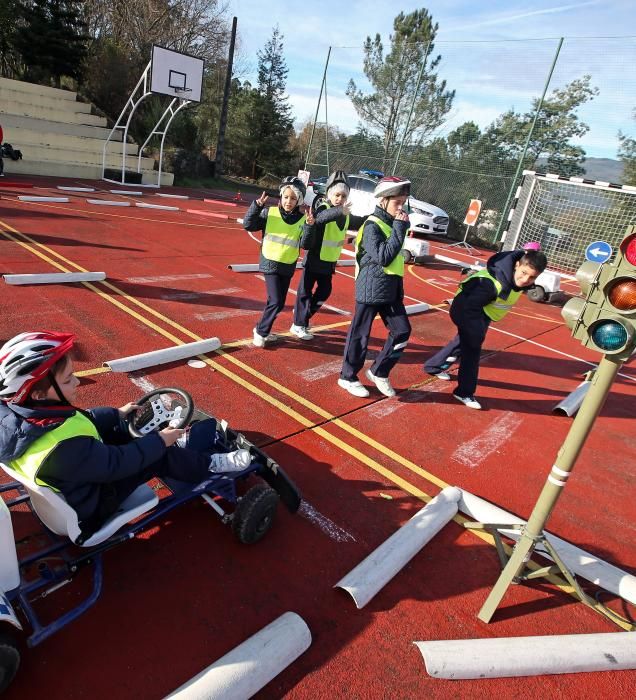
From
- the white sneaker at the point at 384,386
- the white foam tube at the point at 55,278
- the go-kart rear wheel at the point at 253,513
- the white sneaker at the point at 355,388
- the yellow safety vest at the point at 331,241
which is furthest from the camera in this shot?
the white foam tube at the point at 55,278

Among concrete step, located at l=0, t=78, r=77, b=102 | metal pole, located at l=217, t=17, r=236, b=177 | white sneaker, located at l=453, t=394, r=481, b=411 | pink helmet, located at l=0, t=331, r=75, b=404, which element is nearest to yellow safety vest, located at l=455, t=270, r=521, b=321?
white sneaker, located at l=453, t=394, r=481, b=411

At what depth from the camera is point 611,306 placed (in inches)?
92.4

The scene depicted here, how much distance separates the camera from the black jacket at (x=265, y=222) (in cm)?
583

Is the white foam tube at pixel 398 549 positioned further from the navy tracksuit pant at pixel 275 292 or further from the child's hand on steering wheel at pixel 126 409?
the navy tracksuit pant at pixel 275 292

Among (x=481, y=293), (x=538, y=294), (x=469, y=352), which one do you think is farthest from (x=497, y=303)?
(x=538, y=294)

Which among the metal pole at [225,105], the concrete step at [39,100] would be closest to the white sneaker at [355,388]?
the concrete step at [39,100]

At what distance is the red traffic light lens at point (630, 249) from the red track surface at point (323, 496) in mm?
2268

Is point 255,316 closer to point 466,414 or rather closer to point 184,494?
point 466,414

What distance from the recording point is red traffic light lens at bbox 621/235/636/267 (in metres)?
2.21

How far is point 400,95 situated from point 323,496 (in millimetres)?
22560

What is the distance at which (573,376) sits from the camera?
295 inches

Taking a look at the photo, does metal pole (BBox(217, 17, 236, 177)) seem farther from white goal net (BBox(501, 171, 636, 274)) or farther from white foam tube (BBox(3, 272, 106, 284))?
white foam tube (BBox(3, 272, 106, 284))

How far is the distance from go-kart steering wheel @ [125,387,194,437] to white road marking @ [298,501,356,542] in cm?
113

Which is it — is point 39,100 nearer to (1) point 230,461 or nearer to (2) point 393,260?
(2) point 393,260
